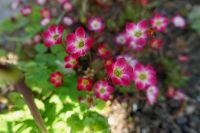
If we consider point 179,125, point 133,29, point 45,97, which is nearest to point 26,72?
point 45,97

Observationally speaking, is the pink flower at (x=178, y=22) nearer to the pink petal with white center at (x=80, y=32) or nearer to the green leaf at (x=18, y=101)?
the pink petal with white center at (x=80, y=32)

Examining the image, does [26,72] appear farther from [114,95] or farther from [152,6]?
[152,6]

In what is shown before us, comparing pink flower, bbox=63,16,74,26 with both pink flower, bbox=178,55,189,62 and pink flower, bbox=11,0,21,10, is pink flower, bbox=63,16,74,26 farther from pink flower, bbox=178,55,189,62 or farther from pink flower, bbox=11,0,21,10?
pink flower, bbox=178,55,189,62

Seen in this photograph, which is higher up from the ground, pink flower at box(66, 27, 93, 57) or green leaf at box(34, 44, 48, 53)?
pink flower at box(66, 27, 93, 57)

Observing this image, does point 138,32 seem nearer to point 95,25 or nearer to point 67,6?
point 95,25

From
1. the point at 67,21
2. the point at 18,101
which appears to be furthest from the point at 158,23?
the point at 18,101

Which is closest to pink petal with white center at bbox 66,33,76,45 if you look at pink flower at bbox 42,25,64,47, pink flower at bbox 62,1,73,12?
pink flower at bbox 42,25,64,47

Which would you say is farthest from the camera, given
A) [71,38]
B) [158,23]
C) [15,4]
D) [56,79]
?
[15,4]
